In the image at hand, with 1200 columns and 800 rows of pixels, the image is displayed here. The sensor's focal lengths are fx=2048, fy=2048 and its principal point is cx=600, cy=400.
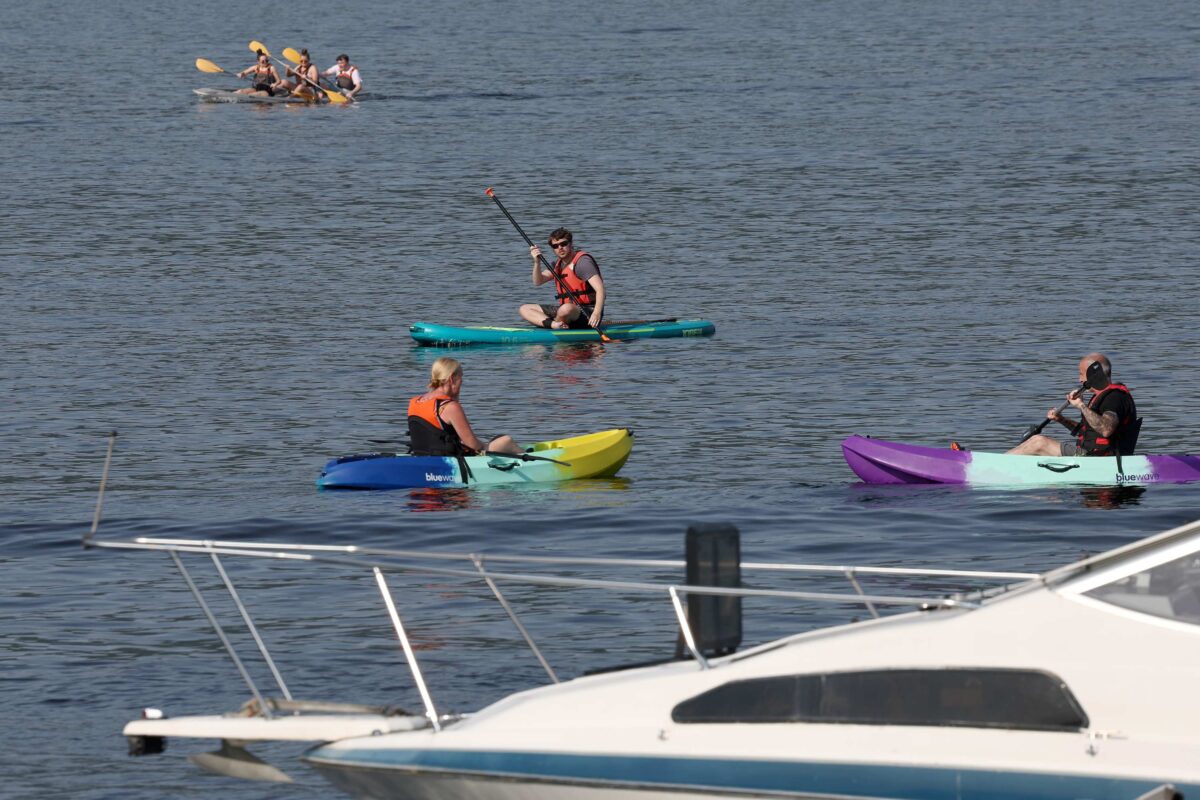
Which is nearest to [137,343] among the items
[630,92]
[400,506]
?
[400,506]

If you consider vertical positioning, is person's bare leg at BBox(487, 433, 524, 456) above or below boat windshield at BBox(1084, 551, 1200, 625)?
below

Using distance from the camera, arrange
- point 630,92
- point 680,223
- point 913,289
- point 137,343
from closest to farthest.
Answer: point 137,343, point 913,289, point 680,223, point 630,92

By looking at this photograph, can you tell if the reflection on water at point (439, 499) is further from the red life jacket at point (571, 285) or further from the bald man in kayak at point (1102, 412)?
the red life jacket at point (571, 285)

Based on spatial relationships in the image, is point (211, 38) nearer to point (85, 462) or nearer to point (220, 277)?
point (220, 277)

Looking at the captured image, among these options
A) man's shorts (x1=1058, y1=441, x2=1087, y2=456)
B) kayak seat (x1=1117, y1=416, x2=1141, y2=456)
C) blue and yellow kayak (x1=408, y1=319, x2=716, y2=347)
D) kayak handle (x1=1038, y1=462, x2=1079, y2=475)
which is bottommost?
kayak handle (x1=1038, y1=462, x2=1079, y2=475)

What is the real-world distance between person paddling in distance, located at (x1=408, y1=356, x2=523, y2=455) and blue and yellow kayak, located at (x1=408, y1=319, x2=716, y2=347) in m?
9.00

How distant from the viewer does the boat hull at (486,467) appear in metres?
→ 20.4

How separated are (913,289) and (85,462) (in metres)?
16.2

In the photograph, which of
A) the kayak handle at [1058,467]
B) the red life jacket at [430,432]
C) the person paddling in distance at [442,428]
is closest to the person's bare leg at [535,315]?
the person paddling in distance at [442,428]

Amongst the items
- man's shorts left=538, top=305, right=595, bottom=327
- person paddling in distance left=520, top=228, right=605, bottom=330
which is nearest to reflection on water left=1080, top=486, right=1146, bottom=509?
person paddling in distance left=520, top=228, right=605, bottom=330

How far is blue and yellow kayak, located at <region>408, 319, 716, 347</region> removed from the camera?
29719 millimetres

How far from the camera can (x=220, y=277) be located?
3675cm

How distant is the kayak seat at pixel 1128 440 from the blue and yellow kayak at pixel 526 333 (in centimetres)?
1093

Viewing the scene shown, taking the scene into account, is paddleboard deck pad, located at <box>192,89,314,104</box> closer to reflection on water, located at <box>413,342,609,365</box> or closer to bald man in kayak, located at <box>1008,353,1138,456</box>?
reflection on water, located at <box>413,342,609,365</box>
